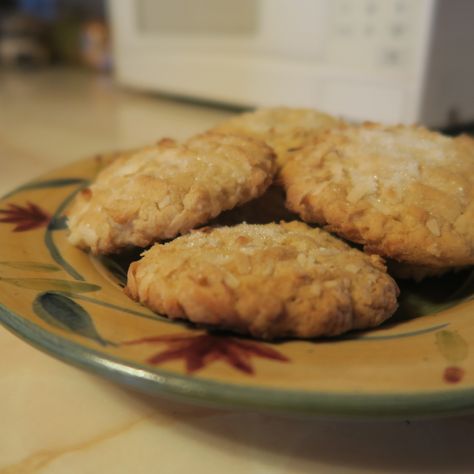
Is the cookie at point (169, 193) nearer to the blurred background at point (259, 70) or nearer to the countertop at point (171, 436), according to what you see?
the countertop at point (171, 436)

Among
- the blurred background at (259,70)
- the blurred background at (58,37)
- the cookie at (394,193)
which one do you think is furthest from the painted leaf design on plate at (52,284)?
the blurred background at (58,37)

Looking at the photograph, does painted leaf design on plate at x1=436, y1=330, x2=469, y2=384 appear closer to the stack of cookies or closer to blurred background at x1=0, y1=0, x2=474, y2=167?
the stack of cookies

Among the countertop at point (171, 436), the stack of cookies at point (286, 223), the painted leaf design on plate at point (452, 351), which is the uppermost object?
the stack of cookies at point (286, 223)

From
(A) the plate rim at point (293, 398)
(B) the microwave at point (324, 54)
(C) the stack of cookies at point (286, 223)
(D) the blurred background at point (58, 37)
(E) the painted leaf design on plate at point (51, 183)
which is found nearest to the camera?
(A) the plate rim at point (293, 398)

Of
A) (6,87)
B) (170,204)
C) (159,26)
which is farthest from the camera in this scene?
A: (6,87)

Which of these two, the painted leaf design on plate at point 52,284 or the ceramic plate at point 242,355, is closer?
the ceramic plate at point 242,355

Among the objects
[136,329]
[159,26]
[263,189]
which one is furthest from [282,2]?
[136,329]

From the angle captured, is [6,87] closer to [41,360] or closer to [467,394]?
[41,360]
